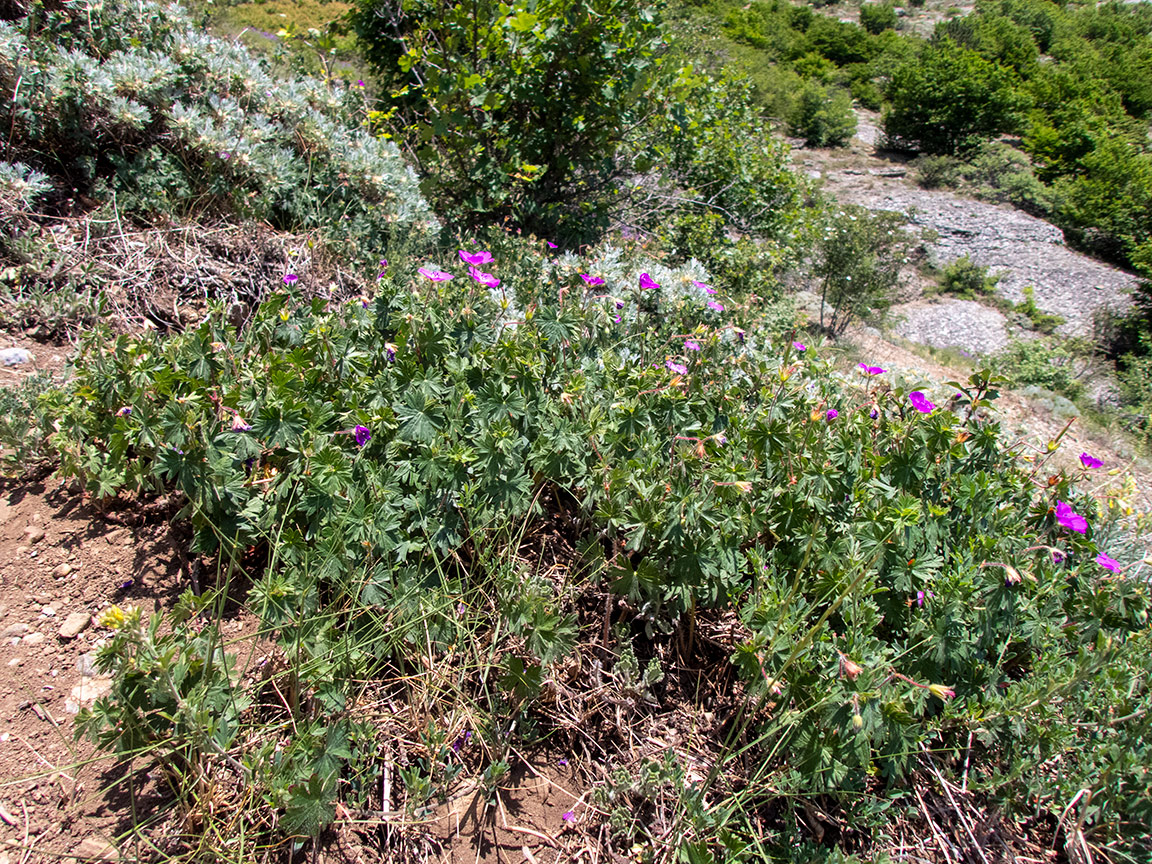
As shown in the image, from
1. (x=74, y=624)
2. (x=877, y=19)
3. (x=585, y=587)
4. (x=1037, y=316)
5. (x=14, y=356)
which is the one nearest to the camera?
(x=74, y=624)

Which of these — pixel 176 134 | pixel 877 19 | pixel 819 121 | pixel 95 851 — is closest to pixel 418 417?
pixel 95 851

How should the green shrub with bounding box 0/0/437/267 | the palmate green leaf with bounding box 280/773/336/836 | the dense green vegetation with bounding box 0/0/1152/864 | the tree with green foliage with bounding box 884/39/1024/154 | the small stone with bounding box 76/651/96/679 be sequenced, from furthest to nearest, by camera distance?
the tree with green foliage with bounding box 884/39/1024/154 < the green shrub with bounding box 0/0/437/267 < the small stone with bounding box 76/651/96/679 < the dense green vegetation with bounding box 0/0/1152/864 < the palmate green leaf with bounding box 280/773/336/836

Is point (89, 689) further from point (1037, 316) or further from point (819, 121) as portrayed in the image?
point (819, 121)

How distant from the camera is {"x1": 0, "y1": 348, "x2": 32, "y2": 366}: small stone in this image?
90.7 inches

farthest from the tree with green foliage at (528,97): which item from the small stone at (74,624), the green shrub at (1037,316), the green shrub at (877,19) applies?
the green shrub at (877,19)

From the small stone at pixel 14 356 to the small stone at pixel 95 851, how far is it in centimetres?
179

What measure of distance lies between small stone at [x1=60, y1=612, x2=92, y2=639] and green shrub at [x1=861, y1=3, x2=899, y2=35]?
125ft

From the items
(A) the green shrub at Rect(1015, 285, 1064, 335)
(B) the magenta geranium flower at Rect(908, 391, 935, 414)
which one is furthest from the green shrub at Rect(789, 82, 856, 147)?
(B) the magenta geranium flower at Rect(908, 391, 935, 414)

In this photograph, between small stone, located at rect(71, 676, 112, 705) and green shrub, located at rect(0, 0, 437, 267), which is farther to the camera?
green shrub, located at rect(0, 0, 437, 267)

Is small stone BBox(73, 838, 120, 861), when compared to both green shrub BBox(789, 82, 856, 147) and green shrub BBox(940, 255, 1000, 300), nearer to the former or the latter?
green shrub BBox(940, 255, 1000, 300)

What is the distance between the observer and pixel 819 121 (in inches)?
783

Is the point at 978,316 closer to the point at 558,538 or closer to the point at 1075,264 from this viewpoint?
the point at 1075,264

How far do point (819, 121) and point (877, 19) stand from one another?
53.4ft

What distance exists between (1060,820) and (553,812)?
1130mm
